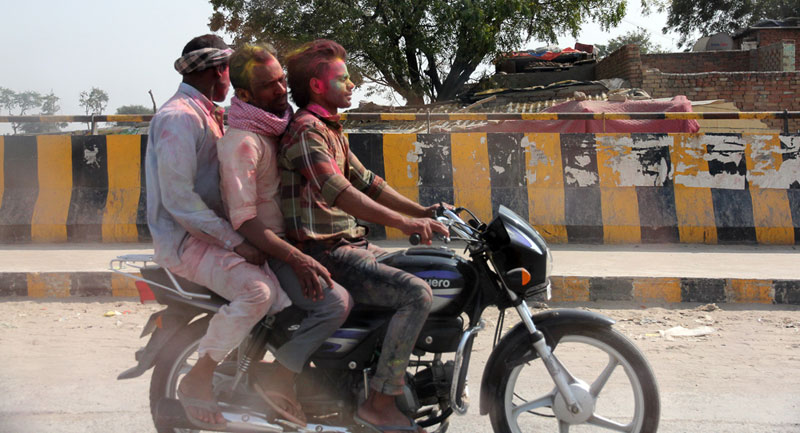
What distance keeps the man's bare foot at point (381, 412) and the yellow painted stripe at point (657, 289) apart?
10.7 ft

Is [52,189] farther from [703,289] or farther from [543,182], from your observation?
[703,289]

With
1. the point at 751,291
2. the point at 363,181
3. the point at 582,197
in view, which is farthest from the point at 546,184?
the point at 363,181

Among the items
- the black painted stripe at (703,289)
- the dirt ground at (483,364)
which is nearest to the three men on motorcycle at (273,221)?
the dirt ground at (483,364)

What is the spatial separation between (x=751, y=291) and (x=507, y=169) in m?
2.56

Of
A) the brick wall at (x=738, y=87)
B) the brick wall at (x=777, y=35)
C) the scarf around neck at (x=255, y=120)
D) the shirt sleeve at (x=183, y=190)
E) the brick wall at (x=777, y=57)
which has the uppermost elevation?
the brick wall at (x=777, y=35)

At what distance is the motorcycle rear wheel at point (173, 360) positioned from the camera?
2734 mm

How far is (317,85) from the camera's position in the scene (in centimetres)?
265

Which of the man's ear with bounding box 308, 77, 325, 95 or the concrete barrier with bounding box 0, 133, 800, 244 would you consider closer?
the man's ear with bounding box 308, 77, 325, 95

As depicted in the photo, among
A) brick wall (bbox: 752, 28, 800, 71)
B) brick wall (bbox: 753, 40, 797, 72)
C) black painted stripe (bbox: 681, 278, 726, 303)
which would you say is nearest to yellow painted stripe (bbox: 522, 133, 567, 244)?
black painted stripe (bbox: 681, 278, 726, 303)

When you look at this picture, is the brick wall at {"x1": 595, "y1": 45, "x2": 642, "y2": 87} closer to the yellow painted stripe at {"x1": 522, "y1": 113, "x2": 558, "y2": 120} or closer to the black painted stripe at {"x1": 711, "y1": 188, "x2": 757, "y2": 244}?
the yellow painted stripe at {"x1": 522, "y1": 113, "x2": 558, "y2": 120}

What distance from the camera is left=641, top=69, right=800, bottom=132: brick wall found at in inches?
695

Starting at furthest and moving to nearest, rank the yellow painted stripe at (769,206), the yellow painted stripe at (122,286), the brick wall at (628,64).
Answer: the brick wall at (628,64) < the yellow painted stripe at (769,206) < the yellow painted stripe at (122,286)

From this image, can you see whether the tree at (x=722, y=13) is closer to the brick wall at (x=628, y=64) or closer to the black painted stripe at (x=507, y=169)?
the brick wall at (x=628, y=64)

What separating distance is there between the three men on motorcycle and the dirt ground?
2.80 ft
